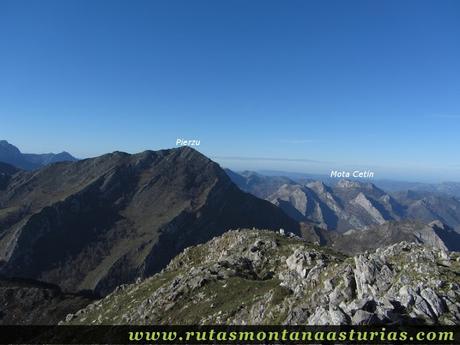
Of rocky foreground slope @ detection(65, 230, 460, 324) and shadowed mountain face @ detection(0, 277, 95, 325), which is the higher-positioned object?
rocky foreground slope @ detection(65, 230, 460, 324)

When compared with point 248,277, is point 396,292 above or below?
above

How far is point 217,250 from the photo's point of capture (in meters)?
118

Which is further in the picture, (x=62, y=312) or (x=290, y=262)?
(x=62, y=312)

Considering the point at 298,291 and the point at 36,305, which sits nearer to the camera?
the point at 298,291

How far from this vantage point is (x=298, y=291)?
62188mm

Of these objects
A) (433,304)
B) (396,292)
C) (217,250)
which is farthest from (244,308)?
(217,250)

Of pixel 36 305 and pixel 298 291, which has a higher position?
pixel 298 291

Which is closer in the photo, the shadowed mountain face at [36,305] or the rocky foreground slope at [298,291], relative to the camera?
the rocky foreground slope at [298,291]

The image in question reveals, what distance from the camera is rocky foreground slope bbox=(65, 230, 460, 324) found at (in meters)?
44.0

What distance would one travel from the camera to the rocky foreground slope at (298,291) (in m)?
44.0

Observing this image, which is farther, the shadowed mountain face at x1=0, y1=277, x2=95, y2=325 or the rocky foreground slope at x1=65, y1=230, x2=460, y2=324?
the shadowed mountain face at x1=0, y1=277, x2=95, y2=325

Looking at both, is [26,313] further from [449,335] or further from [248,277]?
[449,335]

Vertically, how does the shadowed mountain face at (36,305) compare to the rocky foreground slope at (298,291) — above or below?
below

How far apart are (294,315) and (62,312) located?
144350 millimetres
